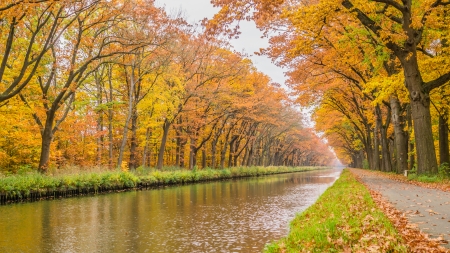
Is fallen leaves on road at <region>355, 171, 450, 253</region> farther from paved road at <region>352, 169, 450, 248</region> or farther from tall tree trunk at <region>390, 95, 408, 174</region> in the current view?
tall tree trunk at <region>390, 95, 408, 174</region>

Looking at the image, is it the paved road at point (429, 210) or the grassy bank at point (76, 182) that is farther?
the grassy bank at point (76, 182)

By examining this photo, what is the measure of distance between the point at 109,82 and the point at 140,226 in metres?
23.3

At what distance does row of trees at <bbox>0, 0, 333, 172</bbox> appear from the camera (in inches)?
763

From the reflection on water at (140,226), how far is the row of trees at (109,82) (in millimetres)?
6051

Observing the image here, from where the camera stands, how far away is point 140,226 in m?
10.6

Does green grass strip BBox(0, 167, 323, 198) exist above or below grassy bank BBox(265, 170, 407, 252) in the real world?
above

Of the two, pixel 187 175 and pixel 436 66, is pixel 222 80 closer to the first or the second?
pixel 187 175

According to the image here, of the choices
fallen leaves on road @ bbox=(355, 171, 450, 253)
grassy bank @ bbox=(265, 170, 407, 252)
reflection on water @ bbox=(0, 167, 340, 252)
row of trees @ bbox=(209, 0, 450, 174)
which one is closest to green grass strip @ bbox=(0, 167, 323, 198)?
reflection on water @ bbox=(0, 167, 340, 252)

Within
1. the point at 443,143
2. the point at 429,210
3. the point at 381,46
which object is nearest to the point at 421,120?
the point at 381,46

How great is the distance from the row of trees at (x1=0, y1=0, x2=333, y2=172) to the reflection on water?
6051mm

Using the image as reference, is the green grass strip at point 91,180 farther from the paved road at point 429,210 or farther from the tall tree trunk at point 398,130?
the tall tree trunk at point 398,130

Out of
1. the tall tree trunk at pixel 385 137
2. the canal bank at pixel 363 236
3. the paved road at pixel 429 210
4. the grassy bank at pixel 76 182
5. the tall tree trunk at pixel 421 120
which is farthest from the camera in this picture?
the tall tree trunk at pixel 385 137

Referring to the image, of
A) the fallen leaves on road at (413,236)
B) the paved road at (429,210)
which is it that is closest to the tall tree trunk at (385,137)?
the paved road at (429,210)

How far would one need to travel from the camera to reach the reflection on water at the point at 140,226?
825 centimetres
